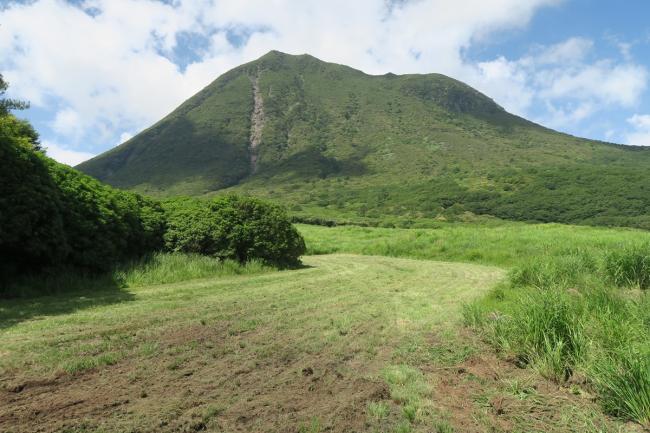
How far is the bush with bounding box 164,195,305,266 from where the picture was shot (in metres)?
14.6

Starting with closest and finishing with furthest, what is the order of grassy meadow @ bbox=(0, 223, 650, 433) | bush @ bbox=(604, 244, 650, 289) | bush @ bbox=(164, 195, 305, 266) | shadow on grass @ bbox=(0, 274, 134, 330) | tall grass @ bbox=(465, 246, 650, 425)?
1. grassy meadow @ bbox=(0, 223, 650, 433)
2. tall grass @ bbox=(465, 246, 650, 425)
3. shadow on grass @ bbox=(0, 274, 134, 330)
4. bush @ bbox=(604, 244, 650, 289)
5. bush @ bbox=(164, 195, 305, 266)

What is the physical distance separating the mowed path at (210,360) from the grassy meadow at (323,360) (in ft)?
0.07

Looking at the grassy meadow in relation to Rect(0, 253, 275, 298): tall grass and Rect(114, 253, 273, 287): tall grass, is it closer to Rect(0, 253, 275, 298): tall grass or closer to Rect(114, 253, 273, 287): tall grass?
Rect(0, 253, 275, 298): tall grass

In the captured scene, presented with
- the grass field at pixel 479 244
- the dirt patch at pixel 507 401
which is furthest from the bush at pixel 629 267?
the grass field at pixel 479 244

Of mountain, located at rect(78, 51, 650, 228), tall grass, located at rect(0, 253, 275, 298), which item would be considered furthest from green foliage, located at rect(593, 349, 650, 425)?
mountain, located at rect(78, 51, 650, 228)

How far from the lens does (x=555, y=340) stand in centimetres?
585

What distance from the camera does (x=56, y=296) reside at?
935 centimetres

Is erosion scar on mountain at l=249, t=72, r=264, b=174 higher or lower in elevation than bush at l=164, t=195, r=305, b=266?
higher

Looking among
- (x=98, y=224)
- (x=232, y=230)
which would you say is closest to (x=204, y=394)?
(x=98, y=224)

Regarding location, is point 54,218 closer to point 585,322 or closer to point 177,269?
point 177,269

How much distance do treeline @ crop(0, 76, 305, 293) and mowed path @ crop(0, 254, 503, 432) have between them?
2167 millimetres

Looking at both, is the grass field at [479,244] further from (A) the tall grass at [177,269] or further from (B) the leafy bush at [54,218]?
(B) the leafy bush at [54,218]

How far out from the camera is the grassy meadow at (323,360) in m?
4.18

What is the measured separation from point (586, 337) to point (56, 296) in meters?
9.83
